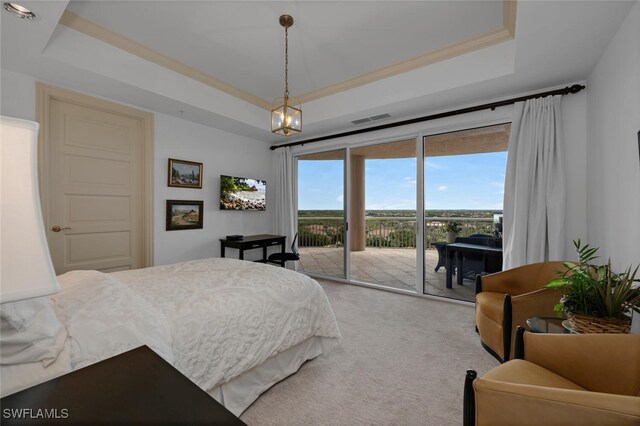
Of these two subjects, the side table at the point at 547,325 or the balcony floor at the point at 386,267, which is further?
the balcony floor at the point at 386,267

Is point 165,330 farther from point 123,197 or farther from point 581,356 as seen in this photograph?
point 123,197

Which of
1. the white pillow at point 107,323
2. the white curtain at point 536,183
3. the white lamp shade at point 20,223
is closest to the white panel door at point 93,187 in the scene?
the white pillow at point 107,323

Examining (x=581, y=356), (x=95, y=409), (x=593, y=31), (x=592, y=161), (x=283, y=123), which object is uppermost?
(x=593, y=31)

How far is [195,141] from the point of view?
4.25m

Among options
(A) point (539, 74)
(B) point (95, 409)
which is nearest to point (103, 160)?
(B) point (95, 409)

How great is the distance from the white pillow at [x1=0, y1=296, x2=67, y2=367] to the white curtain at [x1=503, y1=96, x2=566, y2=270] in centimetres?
373

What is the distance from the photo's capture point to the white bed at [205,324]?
1215 mm

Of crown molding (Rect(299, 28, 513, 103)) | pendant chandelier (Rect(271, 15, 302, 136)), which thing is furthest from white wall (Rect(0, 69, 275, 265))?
pendant chandelier (Rect(271, 15, 302, 136))

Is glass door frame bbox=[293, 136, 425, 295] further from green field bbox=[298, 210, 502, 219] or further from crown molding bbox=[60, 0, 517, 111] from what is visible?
crown molding bbox=[60, 0, 517, 111]

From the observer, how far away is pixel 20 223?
507 millimetres

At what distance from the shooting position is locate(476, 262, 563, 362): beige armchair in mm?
2047

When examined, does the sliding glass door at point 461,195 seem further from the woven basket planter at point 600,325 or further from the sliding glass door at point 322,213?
the woven basket planter at point 600,325

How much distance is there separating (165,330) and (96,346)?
0.88ft

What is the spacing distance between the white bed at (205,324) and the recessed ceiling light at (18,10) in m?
1.84
